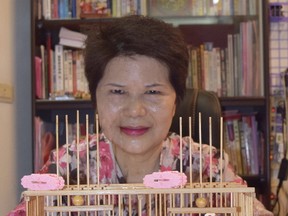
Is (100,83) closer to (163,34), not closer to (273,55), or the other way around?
(163,34)

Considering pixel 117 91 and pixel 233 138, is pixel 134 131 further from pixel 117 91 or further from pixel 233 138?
pixel 233 138

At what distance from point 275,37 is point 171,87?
4.66ft

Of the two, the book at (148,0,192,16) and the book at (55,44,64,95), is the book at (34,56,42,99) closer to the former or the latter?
the book at (55,44,64,95)

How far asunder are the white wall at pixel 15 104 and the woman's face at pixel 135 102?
1142 mm

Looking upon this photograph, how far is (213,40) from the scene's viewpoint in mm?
2408

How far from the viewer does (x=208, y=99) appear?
5.34 ft

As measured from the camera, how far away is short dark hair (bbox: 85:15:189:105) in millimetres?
1171

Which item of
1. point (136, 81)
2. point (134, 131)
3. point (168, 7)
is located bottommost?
point (134, 131)

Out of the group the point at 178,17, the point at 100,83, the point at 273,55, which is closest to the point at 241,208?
the point at 100,83

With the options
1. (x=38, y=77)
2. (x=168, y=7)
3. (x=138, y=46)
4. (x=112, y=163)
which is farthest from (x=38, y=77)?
(x=138, y=46)

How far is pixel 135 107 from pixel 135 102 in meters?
0.02

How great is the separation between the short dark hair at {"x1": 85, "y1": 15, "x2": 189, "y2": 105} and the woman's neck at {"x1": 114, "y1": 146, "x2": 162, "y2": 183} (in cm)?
18

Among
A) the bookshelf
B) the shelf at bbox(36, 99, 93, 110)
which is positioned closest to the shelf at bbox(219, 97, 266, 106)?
the bookshelf

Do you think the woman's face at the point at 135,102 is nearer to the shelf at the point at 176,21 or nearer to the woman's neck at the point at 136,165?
the woman's neck at the point at 136,165
